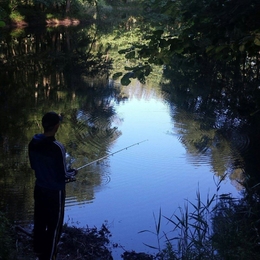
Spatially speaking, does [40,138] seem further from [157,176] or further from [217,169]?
[217,169]

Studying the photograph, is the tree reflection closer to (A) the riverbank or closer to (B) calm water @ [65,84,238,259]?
(B) calm water @ [65,84,238,259]

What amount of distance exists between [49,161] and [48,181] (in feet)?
0.64

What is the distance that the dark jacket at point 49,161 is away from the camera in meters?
3.81

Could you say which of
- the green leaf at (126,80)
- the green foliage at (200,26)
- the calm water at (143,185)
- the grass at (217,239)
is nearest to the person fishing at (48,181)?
the green leaf at (126,80)

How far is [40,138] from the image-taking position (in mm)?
3846

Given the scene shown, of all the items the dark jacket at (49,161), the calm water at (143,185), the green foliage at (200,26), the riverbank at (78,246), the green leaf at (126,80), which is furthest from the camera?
the calm water at (143,185)

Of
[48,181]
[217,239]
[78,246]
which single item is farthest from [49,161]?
[217,239]

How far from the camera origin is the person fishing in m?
3.82

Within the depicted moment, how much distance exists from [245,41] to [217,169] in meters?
5.98

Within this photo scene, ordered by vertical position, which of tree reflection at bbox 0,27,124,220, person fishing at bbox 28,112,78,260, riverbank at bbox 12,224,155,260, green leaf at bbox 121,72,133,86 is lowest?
tree reflection at bbox 0,27,124,220

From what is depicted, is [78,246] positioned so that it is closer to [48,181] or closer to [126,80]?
[48,181]

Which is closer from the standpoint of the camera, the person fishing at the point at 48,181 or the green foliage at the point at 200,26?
the green foliage at the point at 200,26

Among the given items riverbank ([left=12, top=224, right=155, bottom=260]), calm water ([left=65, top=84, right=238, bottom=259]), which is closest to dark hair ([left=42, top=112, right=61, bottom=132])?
riverbank ([left=12, top=224, right=155, bottom=260])

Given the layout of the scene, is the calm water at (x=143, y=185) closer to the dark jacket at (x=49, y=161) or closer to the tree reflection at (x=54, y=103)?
the tree reflection at (x=54, y=103)
